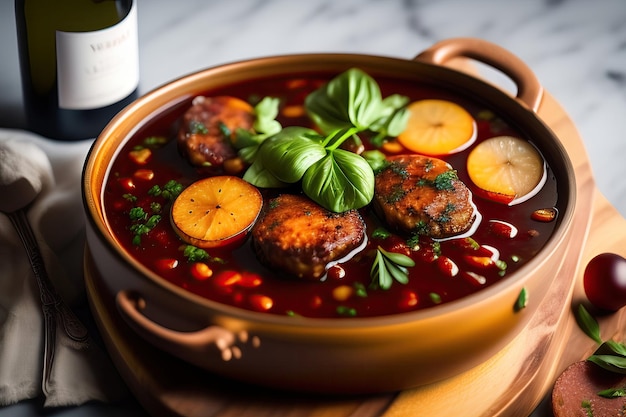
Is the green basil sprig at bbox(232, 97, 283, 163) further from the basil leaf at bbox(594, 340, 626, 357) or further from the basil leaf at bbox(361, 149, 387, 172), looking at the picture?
the basil leaf at bbox(594, 340, 626, 357)

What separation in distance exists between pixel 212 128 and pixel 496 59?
1.13 m

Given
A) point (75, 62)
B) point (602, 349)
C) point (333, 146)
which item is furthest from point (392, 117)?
point (75, 62)

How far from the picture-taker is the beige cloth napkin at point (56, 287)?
2834mm

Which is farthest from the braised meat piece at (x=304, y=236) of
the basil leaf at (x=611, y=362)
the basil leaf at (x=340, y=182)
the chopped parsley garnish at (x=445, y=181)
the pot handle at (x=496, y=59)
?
the pot handle at (x=496, y=59)

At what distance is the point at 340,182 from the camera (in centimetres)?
282

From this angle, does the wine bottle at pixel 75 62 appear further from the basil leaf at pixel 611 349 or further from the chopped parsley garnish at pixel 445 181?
the basil leaf at pixel 611 349

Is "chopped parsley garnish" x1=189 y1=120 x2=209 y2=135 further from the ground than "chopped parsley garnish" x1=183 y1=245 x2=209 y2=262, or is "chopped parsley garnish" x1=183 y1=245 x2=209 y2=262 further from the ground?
"chopped parsley garnish" x1=189 y1=120 x2=209 y2=135

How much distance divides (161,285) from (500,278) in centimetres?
95

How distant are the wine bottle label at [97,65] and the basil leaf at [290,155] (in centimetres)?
81

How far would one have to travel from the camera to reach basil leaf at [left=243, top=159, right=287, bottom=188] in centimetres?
295

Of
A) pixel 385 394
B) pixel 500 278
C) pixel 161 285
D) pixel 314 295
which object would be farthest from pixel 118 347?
pixel 500 278

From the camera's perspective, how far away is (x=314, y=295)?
2629mm

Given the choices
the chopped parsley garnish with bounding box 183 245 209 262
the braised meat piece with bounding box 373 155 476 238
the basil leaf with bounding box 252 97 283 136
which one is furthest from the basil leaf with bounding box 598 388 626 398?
the basil leaf with bounding box 252 97 283 136

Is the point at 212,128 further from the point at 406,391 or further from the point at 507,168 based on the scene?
the point at 406,391
